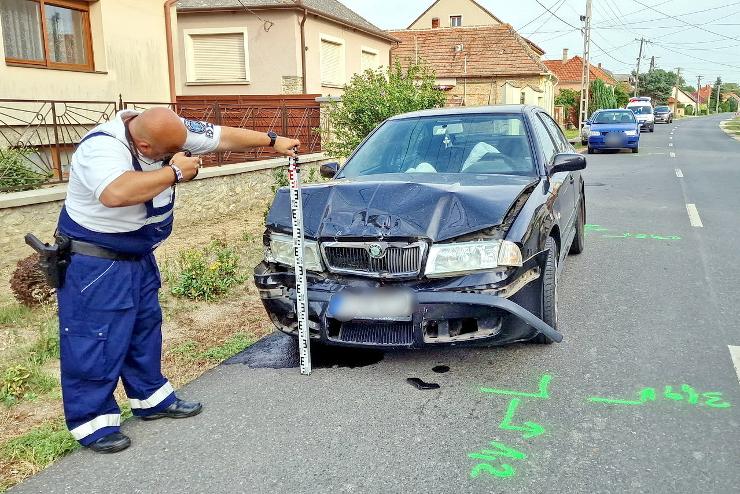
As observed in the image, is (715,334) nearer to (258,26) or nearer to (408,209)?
(408,209)

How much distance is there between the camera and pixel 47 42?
10633 millimetres

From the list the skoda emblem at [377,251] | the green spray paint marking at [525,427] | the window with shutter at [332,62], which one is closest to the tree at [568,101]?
the window with shutter at [332,62]

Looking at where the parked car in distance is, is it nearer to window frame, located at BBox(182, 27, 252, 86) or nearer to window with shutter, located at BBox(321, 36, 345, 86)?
window with shutter, located at BBox(321, 36, 345, 86)

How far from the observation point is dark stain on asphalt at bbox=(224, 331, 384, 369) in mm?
4402

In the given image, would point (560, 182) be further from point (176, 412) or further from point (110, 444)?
point (110, 444)

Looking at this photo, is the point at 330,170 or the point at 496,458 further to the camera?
the point at 330,170

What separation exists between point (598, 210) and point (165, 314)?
781cm

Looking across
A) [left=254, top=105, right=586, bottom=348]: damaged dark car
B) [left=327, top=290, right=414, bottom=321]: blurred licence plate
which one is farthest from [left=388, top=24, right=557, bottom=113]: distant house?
[left=327, top=290, right=414, bottom=321]: blurred licence plate

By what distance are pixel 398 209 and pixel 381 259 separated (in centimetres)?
33

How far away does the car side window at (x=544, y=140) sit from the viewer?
5.39 m

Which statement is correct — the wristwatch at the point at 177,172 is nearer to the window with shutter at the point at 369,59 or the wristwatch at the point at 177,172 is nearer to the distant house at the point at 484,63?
the window with shutter at the point at 369,59

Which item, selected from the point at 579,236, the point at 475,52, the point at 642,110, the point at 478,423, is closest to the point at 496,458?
the point at 478,423

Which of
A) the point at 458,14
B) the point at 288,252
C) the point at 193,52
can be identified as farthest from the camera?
the point at 458,14

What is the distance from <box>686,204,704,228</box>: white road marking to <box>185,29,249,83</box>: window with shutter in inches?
498
